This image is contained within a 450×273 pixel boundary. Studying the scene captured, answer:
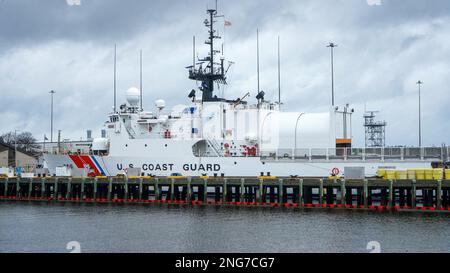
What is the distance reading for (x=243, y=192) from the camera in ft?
137

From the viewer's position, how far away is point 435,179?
123 feet

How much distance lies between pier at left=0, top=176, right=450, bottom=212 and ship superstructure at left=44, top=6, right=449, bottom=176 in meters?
2.00

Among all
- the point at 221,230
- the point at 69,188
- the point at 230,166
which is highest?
the point at 230,166

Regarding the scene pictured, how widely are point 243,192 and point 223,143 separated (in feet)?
24.4

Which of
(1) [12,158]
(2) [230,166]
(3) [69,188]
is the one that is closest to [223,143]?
(2) [230,166]

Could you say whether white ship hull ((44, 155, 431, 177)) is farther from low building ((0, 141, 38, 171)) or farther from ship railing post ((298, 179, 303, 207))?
low building ((0, 141, 38, 171))

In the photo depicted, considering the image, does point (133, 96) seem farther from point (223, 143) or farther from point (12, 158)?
point (12, 158)

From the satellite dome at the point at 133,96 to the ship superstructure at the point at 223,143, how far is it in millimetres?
83

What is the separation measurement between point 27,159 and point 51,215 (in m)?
47.9

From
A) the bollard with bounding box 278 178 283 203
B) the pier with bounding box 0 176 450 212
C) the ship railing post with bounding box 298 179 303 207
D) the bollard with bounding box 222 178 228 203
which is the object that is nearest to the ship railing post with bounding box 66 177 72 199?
the pier with bounding box 0 176 450 212

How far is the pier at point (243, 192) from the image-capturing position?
125ft

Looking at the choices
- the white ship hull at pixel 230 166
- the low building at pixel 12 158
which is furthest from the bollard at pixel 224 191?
the low building at pixel 12 158
